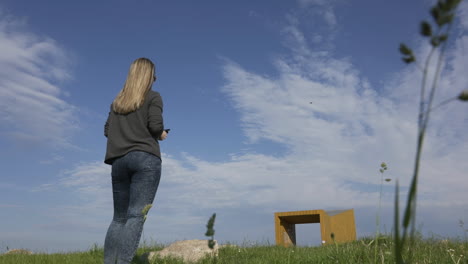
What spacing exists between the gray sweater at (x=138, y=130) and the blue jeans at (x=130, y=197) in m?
0.07

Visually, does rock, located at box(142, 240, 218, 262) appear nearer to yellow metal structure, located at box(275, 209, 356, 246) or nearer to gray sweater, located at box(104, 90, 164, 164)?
gray sweater, located at box(104, 90, 164, 164)

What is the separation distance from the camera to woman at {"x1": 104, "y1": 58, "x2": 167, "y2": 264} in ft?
A: 12.0

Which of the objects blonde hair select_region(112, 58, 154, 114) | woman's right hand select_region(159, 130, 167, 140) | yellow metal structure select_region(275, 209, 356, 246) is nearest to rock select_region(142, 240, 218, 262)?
woman's right hand select_region(159, 130, 167, 140)

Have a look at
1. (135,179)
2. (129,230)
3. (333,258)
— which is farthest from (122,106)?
(333,258)

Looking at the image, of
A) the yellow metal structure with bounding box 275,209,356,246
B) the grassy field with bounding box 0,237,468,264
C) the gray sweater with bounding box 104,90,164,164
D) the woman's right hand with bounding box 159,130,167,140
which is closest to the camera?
the gray sweater with bounding box 104,90,164,164

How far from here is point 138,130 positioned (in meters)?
3.86

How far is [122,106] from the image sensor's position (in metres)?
4.00

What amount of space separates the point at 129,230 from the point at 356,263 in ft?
7.48

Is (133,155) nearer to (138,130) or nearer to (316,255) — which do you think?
(138,130)

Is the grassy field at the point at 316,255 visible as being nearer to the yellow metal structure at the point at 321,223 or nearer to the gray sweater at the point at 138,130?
the gray sweater at the point at 138,130

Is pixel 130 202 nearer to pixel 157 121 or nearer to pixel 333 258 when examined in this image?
pixel 157 121

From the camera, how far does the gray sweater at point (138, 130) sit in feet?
12.4

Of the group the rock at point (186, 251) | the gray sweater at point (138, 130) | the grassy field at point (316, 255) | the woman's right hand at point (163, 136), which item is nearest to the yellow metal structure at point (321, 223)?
the grassy field at point (316, 255)

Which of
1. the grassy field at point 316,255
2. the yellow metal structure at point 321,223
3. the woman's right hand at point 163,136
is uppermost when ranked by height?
the woman's right hand at point 163,136
